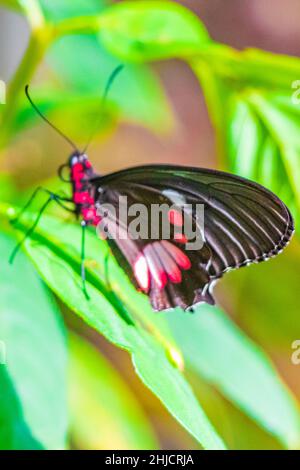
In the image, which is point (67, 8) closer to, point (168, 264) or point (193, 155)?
point (168, 264)

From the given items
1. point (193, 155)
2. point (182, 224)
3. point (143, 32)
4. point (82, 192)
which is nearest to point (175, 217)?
point (182, 224)

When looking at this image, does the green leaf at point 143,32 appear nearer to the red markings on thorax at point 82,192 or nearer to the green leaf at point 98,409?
the red markings on thorax at point 82,192

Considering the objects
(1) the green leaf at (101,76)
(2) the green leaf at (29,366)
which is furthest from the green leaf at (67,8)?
(2) the green leaf at (29,366)

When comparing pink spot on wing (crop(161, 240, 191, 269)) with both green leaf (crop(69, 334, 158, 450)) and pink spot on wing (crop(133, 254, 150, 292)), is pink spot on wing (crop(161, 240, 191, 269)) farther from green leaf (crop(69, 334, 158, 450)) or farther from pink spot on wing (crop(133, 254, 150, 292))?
green leaf (crop(69, 334, 158, 450))

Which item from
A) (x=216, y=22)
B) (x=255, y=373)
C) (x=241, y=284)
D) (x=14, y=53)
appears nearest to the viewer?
(x=255, y=373)
